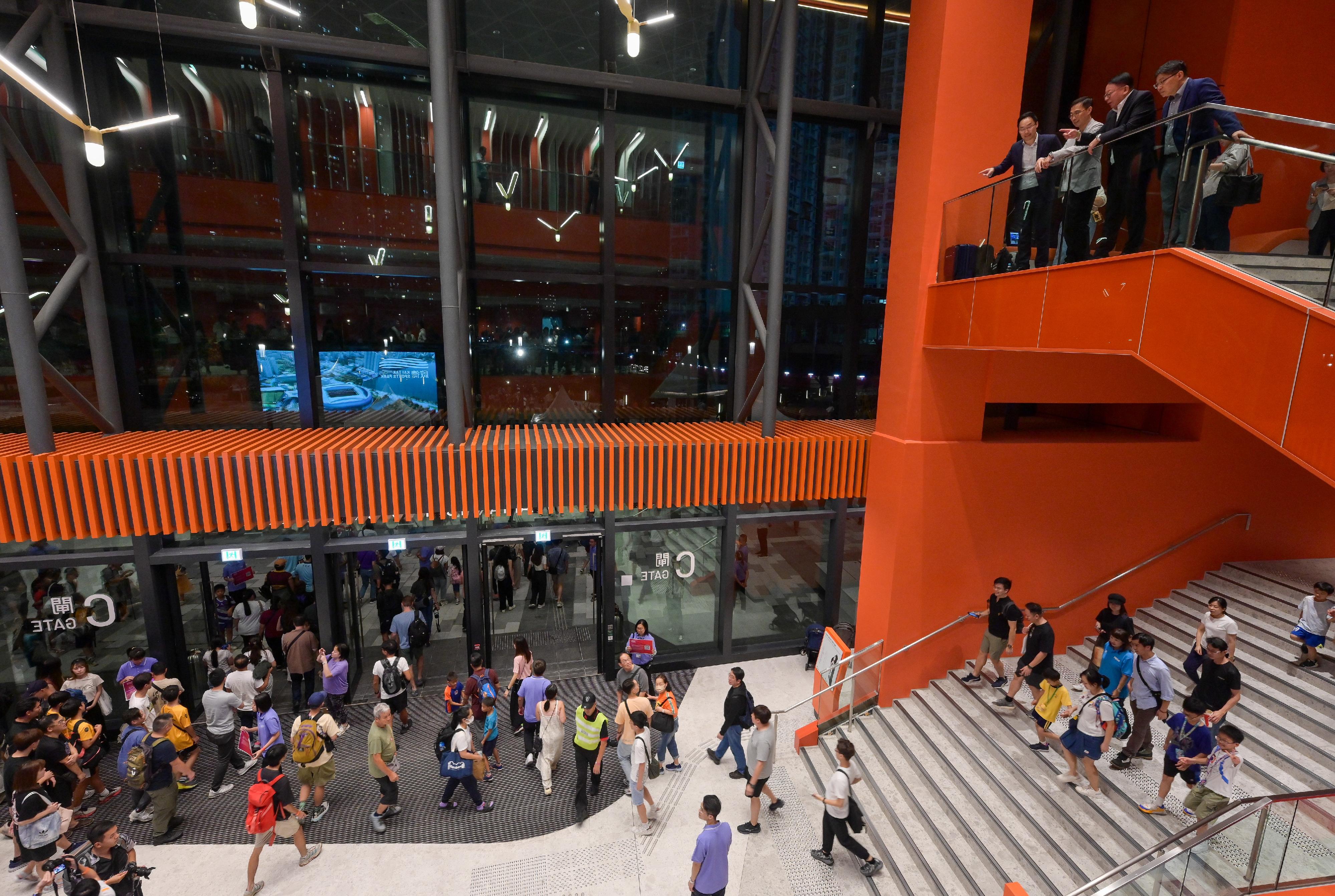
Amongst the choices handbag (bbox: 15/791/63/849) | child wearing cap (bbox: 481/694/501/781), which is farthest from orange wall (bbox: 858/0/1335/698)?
handbag (bbox: 15/791/63/849)

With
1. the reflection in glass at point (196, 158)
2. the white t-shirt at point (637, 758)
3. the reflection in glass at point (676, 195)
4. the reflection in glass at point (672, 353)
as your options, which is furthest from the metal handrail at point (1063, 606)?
the reflection in glass at point (196, 158)

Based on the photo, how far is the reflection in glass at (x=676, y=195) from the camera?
8984 millimetres

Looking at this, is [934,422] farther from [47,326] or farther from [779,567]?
[47,326]

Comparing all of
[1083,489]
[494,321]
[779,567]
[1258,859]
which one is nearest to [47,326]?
[494,321]

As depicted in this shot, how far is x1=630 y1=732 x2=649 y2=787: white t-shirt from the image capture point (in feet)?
19.2

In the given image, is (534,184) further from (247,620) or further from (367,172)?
(247,620)

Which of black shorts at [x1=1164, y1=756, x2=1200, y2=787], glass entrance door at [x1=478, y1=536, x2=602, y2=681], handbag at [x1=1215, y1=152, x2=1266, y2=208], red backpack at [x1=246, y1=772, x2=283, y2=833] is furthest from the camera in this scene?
glass entrance door at [x1=478, y1=536, x2=602, y2=681]

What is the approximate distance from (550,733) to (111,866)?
11.5 ft

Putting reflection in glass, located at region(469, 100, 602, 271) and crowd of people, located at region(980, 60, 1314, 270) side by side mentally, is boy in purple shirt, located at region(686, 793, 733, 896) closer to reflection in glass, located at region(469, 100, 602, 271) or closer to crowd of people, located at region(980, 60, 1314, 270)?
crowd of people, located at region(980, 60, 1314, 270)

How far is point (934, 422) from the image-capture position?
7723 mm

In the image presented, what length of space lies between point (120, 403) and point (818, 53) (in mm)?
11246

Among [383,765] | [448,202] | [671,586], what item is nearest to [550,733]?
[383,765]

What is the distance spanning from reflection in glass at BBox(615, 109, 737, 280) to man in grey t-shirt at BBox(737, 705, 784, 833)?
21.2 feet

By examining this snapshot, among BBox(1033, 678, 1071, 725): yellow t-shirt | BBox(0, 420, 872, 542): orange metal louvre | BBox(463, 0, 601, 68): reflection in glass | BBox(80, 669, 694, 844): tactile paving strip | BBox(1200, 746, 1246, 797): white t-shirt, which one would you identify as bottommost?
BBox(80, 669, 694, 844): tactile paving strip
